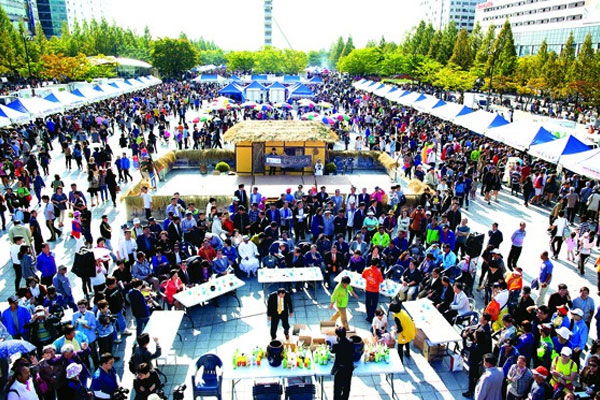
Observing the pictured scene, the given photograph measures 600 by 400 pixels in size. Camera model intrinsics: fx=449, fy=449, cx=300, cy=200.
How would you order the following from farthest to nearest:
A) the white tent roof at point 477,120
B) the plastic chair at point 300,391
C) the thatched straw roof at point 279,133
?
the white tent roof at point 477,120 → the thatched straw roof at point 279,133 → the plastic chair at point 300,391

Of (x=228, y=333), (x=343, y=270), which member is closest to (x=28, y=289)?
(x=228, y=333)

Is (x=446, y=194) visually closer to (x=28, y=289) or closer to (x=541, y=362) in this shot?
(x=541, y=362)

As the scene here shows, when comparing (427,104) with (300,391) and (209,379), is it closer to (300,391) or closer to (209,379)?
(300,391)

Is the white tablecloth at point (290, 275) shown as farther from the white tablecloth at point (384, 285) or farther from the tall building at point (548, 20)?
the tall building at point (548, 20)

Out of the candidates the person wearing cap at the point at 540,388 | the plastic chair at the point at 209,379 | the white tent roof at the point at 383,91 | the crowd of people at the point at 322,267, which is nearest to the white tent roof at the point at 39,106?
the crowd of people at the point at 322,267

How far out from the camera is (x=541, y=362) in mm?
7129

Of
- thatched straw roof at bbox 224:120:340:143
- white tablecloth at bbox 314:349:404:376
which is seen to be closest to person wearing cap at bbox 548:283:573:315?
white tablecloth at bbox 314:349:404:376

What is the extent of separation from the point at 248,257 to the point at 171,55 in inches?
2638

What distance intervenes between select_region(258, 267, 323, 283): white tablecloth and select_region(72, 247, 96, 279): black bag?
11.4 feet

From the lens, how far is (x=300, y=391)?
6.68 m

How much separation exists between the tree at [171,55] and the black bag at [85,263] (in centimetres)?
6762

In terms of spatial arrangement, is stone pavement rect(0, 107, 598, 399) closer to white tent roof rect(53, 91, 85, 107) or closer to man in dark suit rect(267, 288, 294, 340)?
man in dark suit rect(267, 288, 294, 340)

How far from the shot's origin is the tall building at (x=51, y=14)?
118856 millimetres

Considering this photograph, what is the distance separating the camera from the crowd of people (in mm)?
6555
